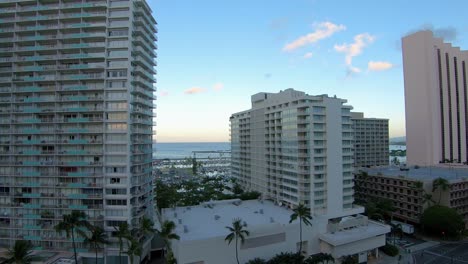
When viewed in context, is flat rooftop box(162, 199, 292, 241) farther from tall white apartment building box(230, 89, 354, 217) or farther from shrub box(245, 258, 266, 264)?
tall white apartment building box(230, 89, 354, 217)

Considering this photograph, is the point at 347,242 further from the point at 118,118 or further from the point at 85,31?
the point at 85,31

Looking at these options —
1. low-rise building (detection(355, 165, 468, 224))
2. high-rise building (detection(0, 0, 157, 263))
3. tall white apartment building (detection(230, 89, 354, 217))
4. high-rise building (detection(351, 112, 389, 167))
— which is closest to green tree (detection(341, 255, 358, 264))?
tall white apartment building (detection(230, 89, 354, 217))

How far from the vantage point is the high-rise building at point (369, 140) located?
434 feet

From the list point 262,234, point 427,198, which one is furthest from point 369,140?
point 262,234

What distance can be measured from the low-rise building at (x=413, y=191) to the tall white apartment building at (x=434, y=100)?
91.7 ft

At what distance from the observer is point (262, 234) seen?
5031cm

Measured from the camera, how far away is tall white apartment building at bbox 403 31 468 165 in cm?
11012

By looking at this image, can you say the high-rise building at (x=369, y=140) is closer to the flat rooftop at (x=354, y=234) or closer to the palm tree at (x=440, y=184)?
the palm tree at (x=440, y=184)

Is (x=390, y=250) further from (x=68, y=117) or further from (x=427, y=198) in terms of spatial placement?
(x=68, y=117)

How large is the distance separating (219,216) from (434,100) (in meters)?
98.6

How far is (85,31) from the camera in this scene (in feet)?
179

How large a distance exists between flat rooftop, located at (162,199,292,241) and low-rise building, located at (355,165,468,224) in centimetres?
3314

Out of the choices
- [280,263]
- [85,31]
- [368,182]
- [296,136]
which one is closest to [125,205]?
[280,263]

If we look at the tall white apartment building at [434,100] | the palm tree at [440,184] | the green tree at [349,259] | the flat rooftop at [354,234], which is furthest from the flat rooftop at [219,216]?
the tall white apartment building at [434,100]
